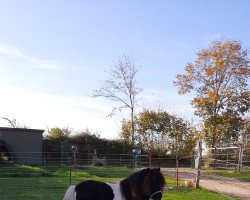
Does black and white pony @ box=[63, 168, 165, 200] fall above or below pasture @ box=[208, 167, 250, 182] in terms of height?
above

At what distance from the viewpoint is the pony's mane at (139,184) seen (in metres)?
5.73

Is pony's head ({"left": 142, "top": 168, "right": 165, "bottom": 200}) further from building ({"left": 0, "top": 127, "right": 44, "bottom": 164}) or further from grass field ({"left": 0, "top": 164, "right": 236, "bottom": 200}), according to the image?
building ({"left": 0, "top": 127, "right": 44, "bottom": 164})

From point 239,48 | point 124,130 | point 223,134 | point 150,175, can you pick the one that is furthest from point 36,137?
point 150,175

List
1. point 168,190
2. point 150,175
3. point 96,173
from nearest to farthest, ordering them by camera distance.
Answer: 1. point 150,175
2. point 168,190
3. point 96,173

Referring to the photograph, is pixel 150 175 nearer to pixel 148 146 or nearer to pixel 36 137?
pixel 36 137

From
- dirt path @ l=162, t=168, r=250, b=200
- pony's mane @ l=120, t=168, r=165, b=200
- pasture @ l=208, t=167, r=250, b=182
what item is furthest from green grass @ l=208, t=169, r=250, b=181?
pony's mane @ l=120, t=168, r=165, b=200

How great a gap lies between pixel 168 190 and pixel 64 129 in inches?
659

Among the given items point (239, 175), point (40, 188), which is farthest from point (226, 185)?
point (40, 188)

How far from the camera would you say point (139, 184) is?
228 inches

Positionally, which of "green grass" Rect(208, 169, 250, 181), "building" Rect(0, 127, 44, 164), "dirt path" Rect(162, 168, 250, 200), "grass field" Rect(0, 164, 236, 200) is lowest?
"green grass" Rect(208, 169, 250, 181)

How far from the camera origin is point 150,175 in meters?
5.79

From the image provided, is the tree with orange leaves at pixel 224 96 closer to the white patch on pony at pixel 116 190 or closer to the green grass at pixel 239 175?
the green grass at pixel 239 175

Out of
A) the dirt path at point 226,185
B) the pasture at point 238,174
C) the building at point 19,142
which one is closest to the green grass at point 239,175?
Answer: the pasture at point 238,174

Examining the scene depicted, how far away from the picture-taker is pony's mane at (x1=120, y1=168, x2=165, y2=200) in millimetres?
5734
